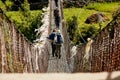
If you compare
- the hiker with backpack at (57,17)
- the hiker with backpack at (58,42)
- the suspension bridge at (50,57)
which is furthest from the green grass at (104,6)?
the hiker with backpack at (58,42)

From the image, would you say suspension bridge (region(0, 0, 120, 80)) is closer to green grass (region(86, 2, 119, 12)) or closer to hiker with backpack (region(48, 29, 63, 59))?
hiker with backpack (region(48, 29, 63, 59))

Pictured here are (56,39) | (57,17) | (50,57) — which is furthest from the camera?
(57,17)

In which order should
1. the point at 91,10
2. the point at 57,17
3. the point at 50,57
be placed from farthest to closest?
the point at 91,10
the point at 57,17
the point at 50,57

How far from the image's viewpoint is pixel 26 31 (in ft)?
59.0

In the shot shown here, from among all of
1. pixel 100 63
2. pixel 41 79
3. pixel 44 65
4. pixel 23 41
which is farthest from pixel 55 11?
pixel 41 79

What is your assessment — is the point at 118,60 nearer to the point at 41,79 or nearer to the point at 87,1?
the point at 41,79

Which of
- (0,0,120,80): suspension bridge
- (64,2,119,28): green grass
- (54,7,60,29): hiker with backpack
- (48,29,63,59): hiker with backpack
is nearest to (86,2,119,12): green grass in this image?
(64,2,119,28): green grass

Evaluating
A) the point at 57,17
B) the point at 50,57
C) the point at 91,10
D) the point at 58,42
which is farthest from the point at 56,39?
the point at 91,10

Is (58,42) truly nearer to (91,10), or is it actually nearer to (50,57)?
(50,57)

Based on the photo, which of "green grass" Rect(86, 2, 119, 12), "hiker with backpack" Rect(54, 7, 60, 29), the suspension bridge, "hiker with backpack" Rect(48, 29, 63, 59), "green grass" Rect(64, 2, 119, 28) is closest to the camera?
the suspension bridge

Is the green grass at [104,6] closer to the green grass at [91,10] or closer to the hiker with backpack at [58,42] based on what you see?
the green grass at [91,10]

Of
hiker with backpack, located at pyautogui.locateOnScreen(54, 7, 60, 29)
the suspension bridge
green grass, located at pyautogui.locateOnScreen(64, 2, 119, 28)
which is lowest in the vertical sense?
→ green grass, located at pyautogui.locateOnScreen(64, 2, 119, 28)

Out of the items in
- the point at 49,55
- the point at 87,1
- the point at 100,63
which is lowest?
the point at 87,1

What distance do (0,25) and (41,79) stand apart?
2651 mm
